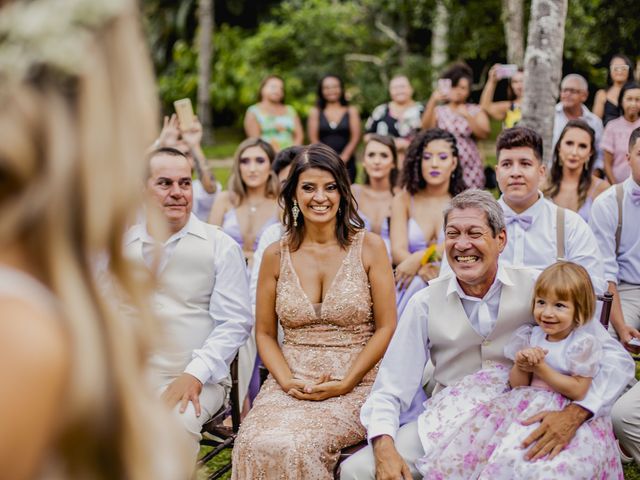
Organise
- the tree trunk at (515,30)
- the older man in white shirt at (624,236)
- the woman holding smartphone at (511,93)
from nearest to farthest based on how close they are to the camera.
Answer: the older man in white shirt at (624,236), the woman holding smartphone at (511,93), the tree trunk at (515,30)

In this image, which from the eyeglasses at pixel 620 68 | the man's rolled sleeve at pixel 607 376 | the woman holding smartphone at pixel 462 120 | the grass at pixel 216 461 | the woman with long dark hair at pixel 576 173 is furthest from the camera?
the eyeglasses at pixel 620 68

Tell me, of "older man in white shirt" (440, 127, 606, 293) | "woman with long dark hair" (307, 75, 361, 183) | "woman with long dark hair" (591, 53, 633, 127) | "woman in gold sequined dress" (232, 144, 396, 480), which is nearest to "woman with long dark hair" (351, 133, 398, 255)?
"older man in white shirt" (440, 127, 606, 293)

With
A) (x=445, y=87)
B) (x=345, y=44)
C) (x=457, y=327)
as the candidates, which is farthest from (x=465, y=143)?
(x=345, y=44)

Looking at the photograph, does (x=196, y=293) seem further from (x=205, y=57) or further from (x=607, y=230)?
(x=205, y=57)

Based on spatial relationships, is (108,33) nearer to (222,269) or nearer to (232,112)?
(222,269)

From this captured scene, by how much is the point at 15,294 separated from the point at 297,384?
3033mm

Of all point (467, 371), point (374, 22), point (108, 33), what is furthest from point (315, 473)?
point (374, 22)

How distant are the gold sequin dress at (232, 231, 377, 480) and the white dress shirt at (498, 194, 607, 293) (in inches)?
37.5

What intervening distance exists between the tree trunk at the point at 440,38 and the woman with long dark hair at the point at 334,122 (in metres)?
7.11

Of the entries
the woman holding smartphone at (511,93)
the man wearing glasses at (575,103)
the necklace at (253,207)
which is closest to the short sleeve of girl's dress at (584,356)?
the necklace at (253,207)

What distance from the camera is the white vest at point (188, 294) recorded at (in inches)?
163

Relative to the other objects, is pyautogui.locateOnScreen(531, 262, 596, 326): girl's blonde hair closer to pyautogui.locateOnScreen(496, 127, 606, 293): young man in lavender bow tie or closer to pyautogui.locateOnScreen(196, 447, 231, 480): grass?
pyautogui.locateOnScreen(496, 127, 606, 293): young man in lavender bow tie

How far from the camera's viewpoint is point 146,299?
3.74 feet

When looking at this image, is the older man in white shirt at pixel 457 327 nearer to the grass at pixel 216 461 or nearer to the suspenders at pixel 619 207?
the grass at pixel 216 461
